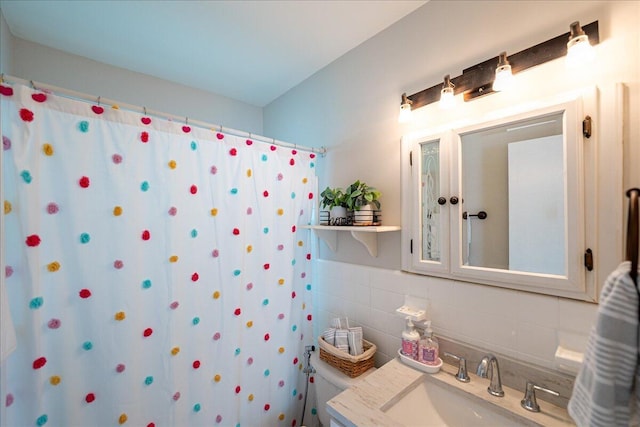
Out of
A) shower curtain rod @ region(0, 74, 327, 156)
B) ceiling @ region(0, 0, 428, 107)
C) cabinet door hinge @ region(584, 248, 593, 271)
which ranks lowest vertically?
cabinet door hinge @ region(584, 248, 593, 271)

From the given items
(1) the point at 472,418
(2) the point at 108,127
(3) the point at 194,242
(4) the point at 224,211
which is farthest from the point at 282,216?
(1) the point at 472,418

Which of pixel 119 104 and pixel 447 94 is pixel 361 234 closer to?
pixel 447 94

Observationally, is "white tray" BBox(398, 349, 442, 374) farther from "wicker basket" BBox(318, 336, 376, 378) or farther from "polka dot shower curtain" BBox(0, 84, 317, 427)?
"polka dot shower curtain" BBox(0, 84, 317, 427)

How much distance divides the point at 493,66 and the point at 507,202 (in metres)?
0.52

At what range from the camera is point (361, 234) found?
4.32 feet

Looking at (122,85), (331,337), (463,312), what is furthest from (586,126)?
(122,85)

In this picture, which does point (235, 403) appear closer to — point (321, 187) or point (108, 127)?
point (321, 187)

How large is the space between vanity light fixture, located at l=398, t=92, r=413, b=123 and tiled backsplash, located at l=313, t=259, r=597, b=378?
2.44 ft

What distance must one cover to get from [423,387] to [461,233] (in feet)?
2.09

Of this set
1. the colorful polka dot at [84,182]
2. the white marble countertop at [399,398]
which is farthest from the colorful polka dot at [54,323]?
the white marble countertop at [399,398]

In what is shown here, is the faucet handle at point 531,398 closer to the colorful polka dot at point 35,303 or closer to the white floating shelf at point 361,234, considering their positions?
the white floating shelf at point 361,234

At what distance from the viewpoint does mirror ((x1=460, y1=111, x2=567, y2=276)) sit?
0.85 meters

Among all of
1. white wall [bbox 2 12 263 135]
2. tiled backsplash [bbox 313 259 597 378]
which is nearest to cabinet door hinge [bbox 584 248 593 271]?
tiled backsplash [bbox 313 259 597 378]

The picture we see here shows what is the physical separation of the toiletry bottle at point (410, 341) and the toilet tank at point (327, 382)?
0.90 feet
